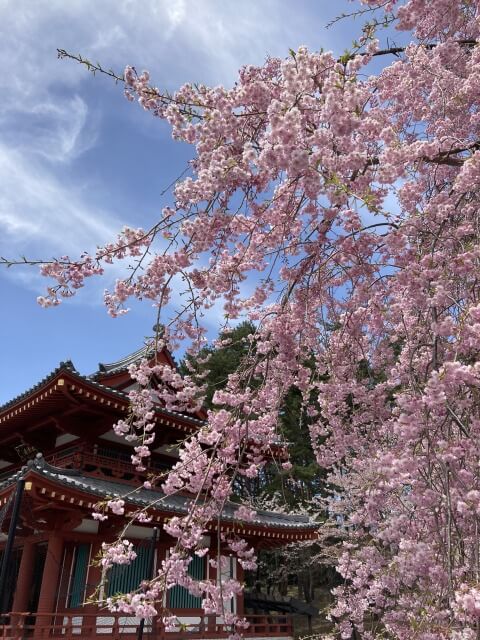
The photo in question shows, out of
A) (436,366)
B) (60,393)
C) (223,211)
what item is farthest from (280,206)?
(60,393)

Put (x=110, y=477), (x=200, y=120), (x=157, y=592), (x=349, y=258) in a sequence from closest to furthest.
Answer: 1. (x=157, y=592)
2. (x=200, y=120)
3. (x=349, y=258)
4. (x=110, y=477)

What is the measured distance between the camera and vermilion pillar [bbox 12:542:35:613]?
8922 mm

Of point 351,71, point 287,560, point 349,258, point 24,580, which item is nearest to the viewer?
point 351,71

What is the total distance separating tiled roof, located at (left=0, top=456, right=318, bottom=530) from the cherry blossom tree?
2021mm

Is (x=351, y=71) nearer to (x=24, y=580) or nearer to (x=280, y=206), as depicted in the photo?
(x=280, y=206)

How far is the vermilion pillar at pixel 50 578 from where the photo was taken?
8.37 metres

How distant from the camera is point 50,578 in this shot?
336 inches

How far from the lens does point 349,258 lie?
14.0 feet

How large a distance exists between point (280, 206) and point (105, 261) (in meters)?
1.47

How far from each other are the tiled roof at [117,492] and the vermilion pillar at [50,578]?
1079mm

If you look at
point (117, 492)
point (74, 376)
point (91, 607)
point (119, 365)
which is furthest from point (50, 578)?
point (119, 365)

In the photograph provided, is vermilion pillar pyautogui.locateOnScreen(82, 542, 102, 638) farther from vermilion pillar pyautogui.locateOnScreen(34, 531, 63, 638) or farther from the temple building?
vermilion pillar pyautogui.locateOnScreen(34, 531, 63, 638)

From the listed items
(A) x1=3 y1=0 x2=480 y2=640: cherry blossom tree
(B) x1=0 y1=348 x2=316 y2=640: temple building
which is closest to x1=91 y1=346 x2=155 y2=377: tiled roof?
(B) x1=0 y1=348 x2=316 y2=640: temple building

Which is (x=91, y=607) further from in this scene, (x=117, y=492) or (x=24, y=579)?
(x=117, y=492)
